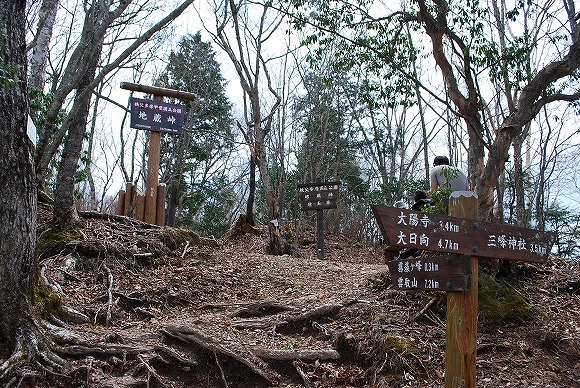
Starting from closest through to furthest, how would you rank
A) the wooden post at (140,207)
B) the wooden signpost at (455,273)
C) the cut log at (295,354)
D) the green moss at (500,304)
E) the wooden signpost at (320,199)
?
the wooden signpost at (455,273)
the cut log at (295,354)
the green moss at (500,304)
the wooden post at (140,207)
the wooden signpost at (320,199)

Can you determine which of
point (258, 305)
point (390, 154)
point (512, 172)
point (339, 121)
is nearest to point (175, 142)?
point (339, 121)

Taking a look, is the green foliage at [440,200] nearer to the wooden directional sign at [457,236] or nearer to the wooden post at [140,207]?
the wooden directional sign at [457,236]

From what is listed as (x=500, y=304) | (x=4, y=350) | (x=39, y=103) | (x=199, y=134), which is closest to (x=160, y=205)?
(x=39, y=103)

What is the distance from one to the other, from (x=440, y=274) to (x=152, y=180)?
7.83m

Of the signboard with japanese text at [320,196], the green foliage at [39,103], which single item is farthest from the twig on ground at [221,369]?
the signboard with japanese text at [320,196]

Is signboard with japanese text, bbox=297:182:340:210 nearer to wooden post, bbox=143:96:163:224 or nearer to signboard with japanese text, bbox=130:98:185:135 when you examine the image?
signboard with japanese text, bbox=130:98:185:135

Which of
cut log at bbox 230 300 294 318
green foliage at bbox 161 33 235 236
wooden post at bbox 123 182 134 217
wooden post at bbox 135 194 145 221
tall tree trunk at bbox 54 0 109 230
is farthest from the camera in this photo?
green foliage at bbox 161 33 235 236

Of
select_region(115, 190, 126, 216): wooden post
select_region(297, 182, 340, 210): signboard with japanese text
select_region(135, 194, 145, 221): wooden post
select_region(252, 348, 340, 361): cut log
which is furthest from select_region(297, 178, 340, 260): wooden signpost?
select_region(252, 348, 340, 361): cut log

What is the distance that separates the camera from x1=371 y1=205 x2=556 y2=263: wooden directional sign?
326 cm

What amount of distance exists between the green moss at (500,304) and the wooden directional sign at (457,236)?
1612mm

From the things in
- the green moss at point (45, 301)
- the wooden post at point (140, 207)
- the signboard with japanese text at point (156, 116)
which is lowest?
the green moss at point (45, 301)

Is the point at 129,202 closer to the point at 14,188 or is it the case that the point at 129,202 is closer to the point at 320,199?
the point at 320,199

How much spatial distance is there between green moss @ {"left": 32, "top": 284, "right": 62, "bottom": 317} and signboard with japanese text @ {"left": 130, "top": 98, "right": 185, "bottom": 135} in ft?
17.1

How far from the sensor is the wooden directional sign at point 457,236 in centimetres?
326
